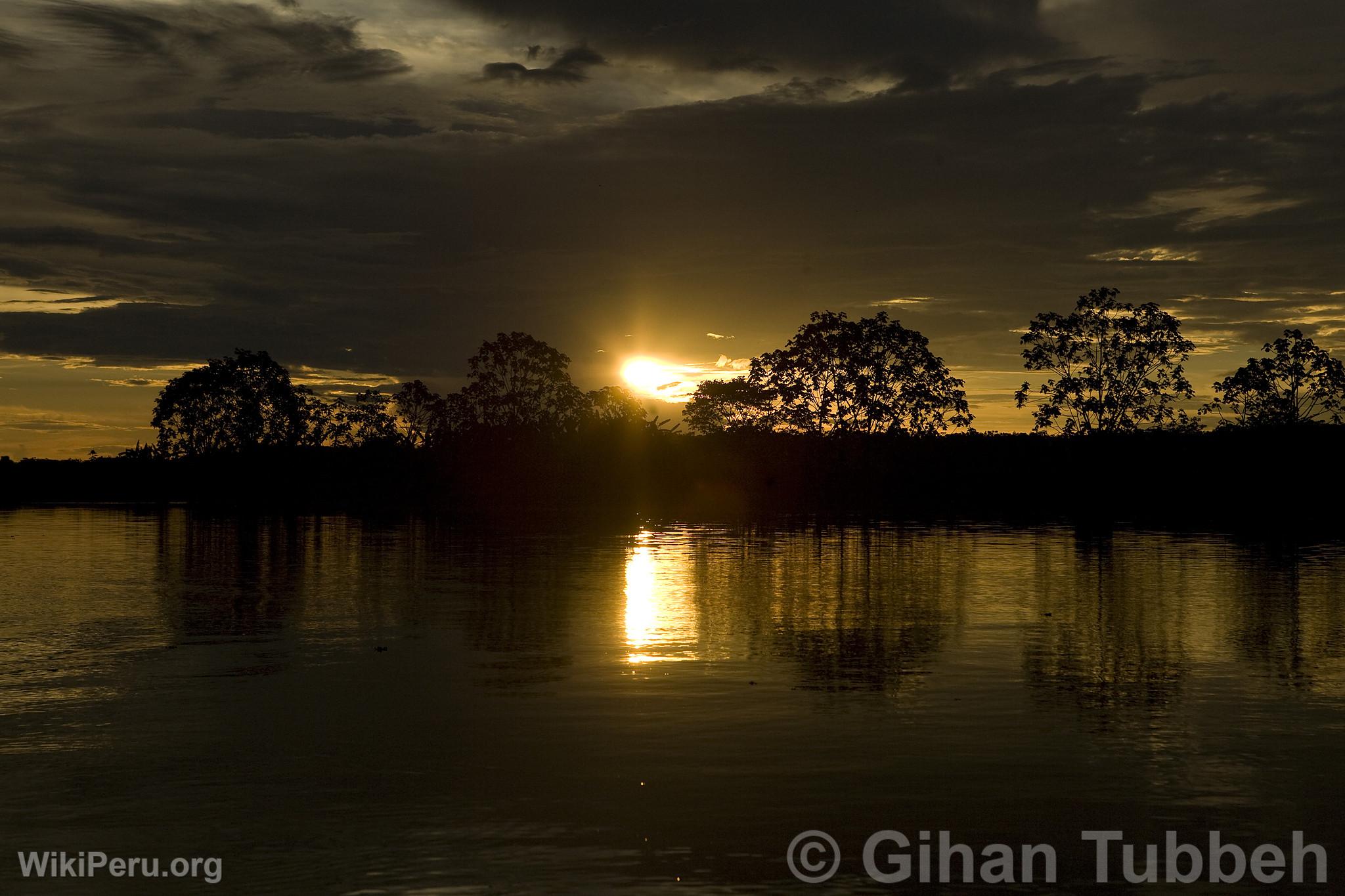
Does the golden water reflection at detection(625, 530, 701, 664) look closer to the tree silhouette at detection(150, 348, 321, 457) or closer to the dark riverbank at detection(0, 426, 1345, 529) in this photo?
the dark riverbank at detection(0, 426, 1345, 529)

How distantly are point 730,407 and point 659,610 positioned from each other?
85.4 m

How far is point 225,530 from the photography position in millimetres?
53344

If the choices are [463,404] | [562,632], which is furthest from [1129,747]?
[463,404]

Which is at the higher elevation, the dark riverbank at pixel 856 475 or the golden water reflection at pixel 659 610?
the dark riverbank at pixel 856 475

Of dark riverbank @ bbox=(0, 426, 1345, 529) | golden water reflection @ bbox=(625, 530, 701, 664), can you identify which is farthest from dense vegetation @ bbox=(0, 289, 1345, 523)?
golden water reflection @ bbox=(625, 530, 701, 664)

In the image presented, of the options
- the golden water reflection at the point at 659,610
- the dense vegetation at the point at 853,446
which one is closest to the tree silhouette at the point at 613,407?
the dense vegetation at the point at 853,446

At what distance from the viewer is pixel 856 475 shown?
3829 inches

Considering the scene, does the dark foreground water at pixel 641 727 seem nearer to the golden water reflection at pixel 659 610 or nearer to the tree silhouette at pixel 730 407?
the golden water reflection at pixel 659 610

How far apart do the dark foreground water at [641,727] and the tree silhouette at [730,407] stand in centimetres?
7725

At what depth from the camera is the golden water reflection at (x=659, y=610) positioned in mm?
18266

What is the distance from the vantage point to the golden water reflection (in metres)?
18.3

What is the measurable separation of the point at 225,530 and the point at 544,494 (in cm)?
4538

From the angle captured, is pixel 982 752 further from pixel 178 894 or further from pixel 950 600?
pixel 950 600

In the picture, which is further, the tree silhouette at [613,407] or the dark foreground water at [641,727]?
the tree silhouette at [613,407]
